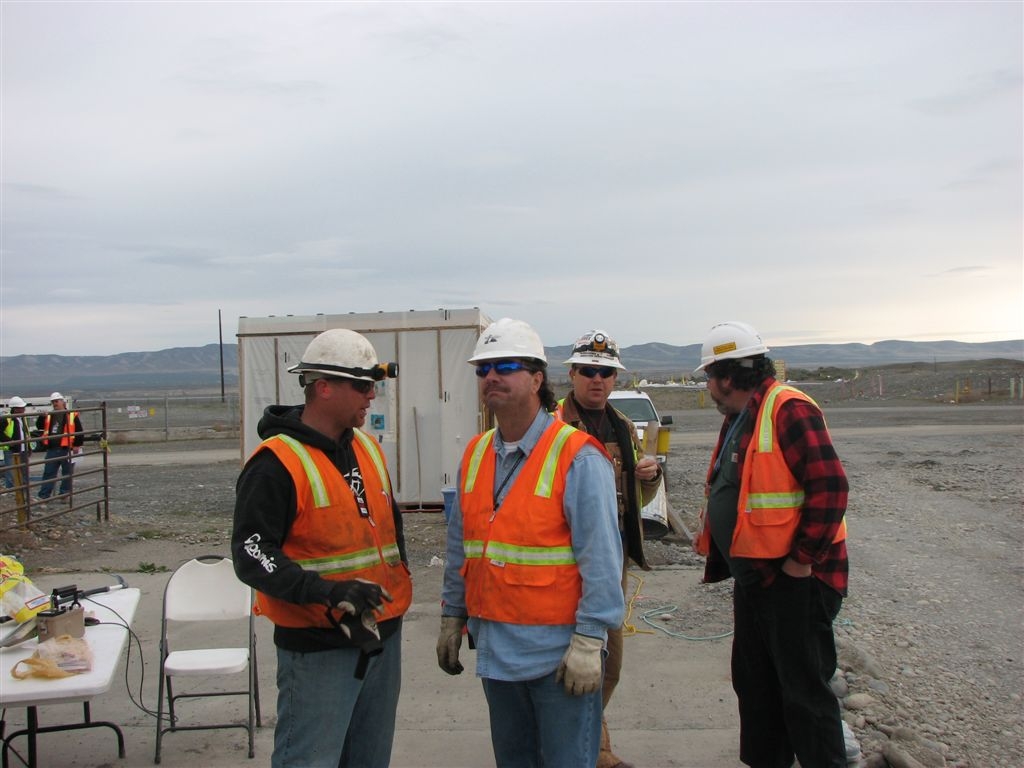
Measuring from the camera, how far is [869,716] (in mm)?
4562

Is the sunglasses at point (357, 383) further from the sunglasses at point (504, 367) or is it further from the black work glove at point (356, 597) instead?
the black work glove at point (356, 597)

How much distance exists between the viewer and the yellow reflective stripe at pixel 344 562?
282 cm

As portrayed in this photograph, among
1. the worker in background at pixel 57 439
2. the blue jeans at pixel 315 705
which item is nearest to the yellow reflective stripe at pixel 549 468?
the blue jeans at pixel 315 705

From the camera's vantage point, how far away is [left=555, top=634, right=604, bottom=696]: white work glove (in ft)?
8.61

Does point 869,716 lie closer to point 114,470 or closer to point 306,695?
point 306,695

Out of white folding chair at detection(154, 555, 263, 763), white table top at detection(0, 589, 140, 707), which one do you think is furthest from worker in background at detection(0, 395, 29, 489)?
white table top at detection(0, 589, 140, 707)

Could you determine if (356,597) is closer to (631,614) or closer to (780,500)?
(780,500)

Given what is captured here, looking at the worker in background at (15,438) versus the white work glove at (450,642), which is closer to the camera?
the white work glove at (450,642)

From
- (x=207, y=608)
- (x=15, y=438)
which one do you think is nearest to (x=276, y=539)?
(x=207, y=608)

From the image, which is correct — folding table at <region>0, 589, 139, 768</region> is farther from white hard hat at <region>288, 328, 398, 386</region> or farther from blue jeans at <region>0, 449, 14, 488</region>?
blue jeans at <region>0, 449, 14, 488</region>

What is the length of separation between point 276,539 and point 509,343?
3.34 feet

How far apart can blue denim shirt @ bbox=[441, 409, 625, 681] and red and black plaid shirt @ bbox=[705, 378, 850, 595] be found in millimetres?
966

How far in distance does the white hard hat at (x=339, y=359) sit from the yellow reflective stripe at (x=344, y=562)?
0.61 m

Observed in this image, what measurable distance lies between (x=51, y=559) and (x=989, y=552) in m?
10.3
